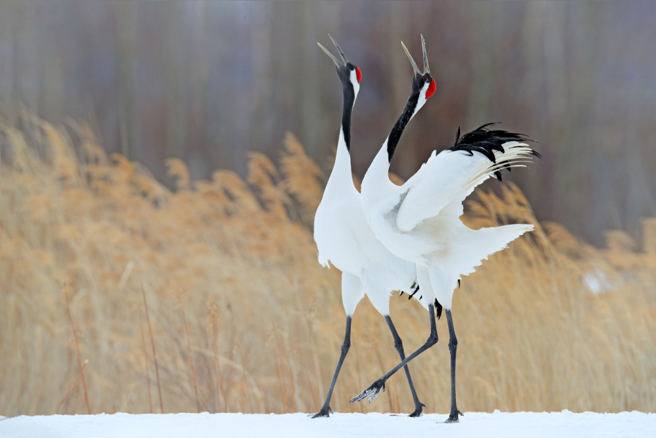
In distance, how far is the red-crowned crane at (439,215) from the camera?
1598mm

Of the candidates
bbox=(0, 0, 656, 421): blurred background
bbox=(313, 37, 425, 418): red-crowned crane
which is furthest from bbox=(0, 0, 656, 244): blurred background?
bbox=(313, 37, 425, 418): red-crowned crane

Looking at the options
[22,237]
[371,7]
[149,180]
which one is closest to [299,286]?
[149,180]

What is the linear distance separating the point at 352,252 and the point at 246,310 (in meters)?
1.35

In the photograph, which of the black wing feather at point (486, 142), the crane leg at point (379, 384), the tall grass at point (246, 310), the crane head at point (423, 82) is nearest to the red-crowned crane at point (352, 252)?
the crane leg at point (379, 384)

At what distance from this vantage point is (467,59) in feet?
14.1

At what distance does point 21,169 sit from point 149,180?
0.70 m

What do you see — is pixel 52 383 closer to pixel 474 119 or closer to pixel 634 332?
pixel 634 332

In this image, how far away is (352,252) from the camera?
183 cm

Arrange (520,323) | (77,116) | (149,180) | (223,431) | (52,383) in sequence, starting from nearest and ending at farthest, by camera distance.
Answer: (223,431) < (520,323) < (52,383) < (149,180) < (77,116)

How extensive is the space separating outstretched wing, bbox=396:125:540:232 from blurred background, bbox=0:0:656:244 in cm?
246

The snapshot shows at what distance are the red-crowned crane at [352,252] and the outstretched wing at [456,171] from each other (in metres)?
0.22

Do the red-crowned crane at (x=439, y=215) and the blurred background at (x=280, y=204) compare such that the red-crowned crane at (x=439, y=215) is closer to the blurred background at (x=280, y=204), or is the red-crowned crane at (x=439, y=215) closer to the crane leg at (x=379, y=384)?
the crane leg at (x=379, y=384)

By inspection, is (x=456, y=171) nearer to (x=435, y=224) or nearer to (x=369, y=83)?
(x=435, y=224)

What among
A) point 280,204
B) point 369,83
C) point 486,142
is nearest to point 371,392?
point 486,142
